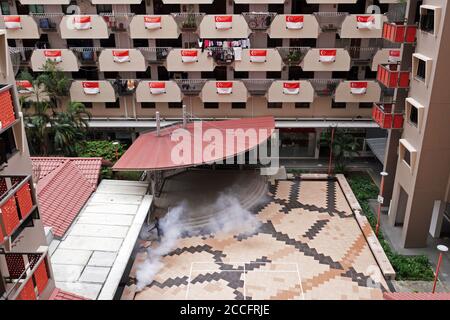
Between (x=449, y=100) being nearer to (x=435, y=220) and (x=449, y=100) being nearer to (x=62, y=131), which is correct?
(x=435, y=220)

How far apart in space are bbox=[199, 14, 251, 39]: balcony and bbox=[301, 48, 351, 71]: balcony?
14.2 ft

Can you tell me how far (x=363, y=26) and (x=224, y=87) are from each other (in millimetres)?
9616

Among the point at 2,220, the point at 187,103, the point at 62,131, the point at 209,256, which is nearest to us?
the point at 2,220

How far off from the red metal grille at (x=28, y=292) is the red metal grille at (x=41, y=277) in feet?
1.20

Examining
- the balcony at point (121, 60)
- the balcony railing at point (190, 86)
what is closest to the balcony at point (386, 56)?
the balcony railing at point (190, 86)

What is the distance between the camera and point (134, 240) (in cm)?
2033

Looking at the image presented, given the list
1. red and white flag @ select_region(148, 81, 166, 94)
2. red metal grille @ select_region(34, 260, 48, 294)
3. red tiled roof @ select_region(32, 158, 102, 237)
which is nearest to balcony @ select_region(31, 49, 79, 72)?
red and white flag @ select_region(148, 81, 166, 94)

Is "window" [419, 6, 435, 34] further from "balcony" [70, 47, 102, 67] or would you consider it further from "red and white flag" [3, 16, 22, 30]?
"red and white flag" [3, 16, 22, 30]

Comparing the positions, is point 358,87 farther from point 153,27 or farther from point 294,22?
point 153,27

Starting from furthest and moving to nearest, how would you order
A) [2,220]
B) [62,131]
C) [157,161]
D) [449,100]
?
1. [62,131]
2. [157,161]
3. [449,100]
4. [2,220]

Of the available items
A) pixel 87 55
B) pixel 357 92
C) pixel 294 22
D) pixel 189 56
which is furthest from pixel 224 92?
pixel 87 55

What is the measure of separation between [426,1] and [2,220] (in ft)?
65.6

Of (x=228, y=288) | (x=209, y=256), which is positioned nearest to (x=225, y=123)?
(x=209, y=256)

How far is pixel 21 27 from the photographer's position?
28531 millimetres
